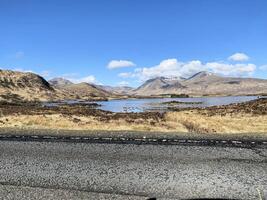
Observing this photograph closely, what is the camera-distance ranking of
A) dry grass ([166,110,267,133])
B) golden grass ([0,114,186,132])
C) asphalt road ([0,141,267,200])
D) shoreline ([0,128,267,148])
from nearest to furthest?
1. asphalt road ([0,141,267,200])
2. shoreline ([0,128,267,148])
3. dry grass ([166,110,267,133])
4. golden grass ([0,114,186,132])

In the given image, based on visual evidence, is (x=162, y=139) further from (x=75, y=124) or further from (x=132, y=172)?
(x=75, y=124)

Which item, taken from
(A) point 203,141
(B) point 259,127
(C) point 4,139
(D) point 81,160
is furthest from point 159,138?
(B) point 259,127

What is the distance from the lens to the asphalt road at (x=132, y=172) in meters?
10.8

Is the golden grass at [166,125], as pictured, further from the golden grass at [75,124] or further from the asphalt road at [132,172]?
the asphalt road at [132,172]

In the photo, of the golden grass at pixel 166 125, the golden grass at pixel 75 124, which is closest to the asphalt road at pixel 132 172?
the golden grass at pixel 166 125

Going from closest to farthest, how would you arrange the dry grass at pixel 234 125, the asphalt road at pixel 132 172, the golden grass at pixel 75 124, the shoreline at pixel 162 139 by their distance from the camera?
the asphalt road at pixel 132 172
the shoreline at pixel 162 139
the dry grass at pixel 234 125
the golden grass at pixel 75 124

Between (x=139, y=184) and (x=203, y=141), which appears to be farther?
(x=203, y=141)

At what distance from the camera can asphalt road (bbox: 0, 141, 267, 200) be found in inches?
424

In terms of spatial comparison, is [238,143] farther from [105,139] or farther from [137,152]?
[105,139]

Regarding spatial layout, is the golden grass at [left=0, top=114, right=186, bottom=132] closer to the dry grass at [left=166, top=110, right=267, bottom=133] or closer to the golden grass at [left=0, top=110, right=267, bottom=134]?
the golden grass at [left=0, top=110, right=267, bottom=134]

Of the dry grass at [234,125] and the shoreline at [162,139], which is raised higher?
the shoreline at [162,139]

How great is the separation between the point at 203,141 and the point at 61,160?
21.6 ft

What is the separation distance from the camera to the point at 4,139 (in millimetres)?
20281

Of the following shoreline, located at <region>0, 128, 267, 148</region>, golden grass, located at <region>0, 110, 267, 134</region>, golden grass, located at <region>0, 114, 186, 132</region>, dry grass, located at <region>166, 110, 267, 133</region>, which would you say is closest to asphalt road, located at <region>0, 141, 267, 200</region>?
shoreline, located at <region>0, 128, 267, 148</region>
